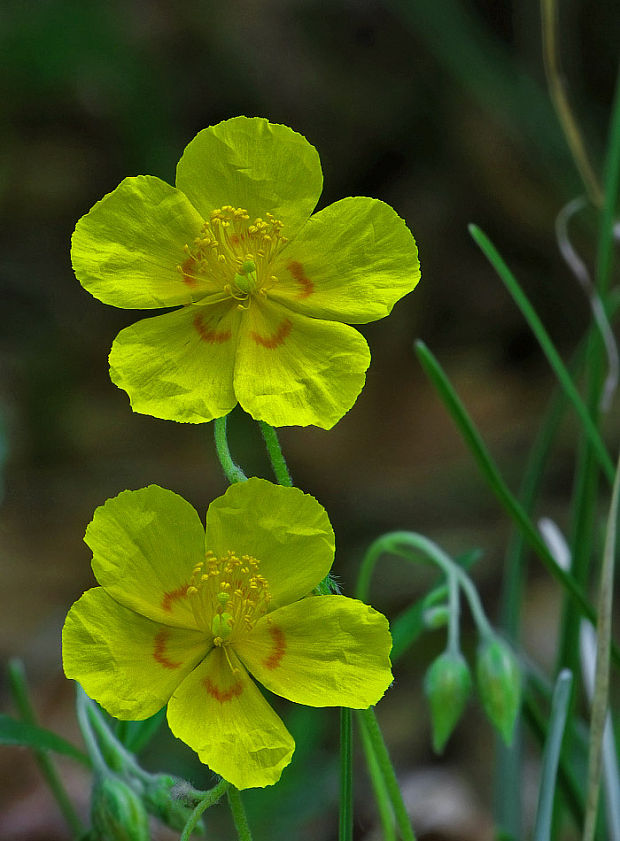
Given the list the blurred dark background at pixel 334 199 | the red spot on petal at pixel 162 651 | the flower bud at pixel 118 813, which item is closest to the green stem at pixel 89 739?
the flower bud at pixel 118 813

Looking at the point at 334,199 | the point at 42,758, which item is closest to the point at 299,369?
the point at 42,758

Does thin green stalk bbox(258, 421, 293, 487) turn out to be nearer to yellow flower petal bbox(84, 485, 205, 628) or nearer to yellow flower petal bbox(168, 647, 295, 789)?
yellow flower petal bbox(84, 485, 205, 628)

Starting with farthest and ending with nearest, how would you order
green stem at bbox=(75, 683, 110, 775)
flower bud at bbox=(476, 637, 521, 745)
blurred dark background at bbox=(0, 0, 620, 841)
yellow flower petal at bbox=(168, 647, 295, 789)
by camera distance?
blurred dark background at bbox=(0, 0, 620, 841), flower bud at bbox=(476, 637, 521, 745), green stem at bbox=(75, 683, 110, 775), yellow flower petal at bbox=(168, 647, 295, 789)

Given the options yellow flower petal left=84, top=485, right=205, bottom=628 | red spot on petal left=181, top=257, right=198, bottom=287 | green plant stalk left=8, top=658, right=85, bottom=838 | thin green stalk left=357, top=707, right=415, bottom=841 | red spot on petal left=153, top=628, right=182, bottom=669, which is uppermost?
red spot on petal left=181, top=257, right=198, bottom=287

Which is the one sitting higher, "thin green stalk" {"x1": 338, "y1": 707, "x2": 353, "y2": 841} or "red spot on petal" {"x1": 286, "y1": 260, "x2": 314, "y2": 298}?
"red spot on petal" {"x1": 286, "y1": 260, "x2": 314, "y2": 298}

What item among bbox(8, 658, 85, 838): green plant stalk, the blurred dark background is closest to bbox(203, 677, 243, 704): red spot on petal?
bbox(8, 658, 85, 838): green plant stalk

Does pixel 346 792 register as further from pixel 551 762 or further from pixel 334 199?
pixel 334 199

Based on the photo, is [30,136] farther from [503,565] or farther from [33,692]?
[503,565]
